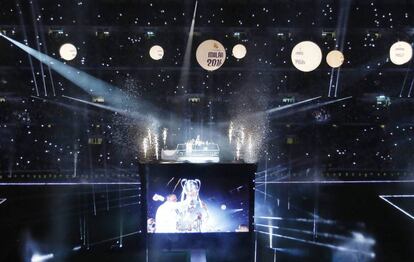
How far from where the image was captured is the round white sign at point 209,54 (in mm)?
6500

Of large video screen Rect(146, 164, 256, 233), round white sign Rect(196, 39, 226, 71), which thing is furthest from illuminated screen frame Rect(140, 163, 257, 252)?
round white sign Rect(196, 39, 226, 71)

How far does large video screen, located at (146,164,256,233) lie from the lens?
163 inches

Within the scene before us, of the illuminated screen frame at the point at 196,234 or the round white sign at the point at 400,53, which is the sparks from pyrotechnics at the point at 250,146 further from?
the illuminated screen frame at the point at 196,234

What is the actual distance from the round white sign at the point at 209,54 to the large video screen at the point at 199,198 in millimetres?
2736

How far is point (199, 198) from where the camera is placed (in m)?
4.16

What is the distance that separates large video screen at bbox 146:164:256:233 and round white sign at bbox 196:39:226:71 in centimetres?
274

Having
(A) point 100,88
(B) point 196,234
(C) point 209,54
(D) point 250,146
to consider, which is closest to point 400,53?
(D) point 250,146

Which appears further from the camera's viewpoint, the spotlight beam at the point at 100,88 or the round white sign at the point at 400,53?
the spotlight beam at the point at 100,88

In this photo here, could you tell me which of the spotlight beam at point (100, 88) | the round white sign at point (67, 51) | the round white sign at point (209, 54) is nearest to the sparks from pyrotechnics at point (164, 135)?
the spotlight beam at point (100, 88)

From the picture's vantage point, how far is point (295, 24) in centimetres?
777

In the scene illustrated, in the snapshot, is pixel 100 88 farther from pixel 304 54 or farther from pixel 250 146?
pixel 304 54

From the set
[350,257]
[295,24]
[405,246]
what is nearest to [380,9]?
[295,24]

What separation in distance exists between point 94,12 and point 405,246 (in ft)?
20.5

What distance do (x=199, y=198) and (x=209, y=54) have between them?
9.85ft
